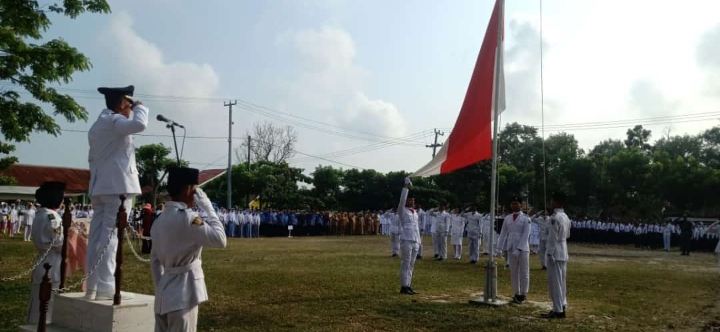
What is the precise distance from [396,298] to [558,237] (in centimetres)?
313

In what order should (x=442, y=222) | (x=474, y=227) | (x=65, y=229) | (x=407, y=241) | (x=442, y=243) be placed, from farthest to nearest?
1. (x=442, y=222)
2. (x=442, y=243)
3. (x=474, y=227)
4. (x=407, y=241)
5. (x=65, y=229)

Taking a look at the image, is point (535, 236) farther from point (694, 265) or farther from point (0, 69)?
point (0, 69)

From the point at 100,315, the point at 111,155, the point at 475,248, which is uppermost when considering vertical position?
the point at 111,155

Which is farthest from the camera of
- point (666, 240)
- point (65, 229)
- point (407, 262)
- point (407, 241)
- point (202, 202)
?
point (666, 240)

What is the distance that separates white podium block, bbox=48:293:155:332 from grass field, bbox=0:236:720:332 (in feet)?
5.68

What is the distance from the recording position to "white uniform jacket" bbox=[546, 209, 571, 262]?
31.8 feet

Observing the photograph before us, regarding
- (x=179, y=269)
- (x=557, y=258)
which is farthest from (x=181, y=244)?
(x=557, y=258)

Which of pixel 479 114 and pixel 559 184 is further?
pixel 559 184

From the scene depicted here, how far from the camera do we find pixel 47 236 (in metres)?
6.84

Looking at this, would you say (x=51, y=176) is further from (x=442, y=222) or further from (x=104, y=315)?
(x=104, y=315)

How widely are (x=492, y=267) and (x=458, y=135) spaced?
2655 millimetres

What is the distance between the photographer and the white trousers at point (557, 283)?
9.39m

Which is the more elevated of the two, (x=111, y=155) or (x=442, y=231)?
(x=111, y=155)

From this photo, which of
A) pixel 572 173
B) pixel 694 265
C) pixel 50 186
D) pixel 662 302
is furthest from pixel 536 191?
pixel 50 186
